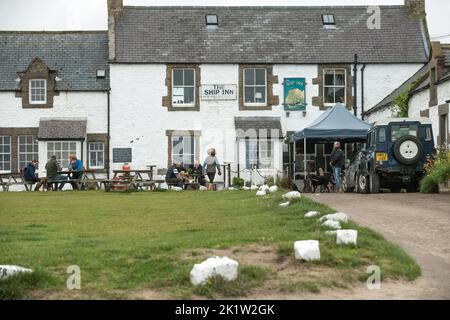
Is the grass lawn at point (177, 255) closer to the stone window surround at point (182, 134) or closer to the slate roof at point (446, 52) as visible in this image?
the slate roof at point (446, 52)

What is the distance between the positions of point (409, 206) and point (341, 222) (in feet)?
19.8

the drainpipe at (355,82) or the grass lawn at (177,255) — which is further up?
the drainpipe at (355,82)

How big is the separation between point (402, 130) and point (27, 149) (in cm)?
1937

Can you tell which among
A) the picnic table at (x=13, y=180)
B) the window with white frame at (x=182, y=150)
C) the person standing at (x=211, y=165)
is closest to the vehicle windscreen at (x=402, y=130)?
the person standing at (x=211, y=165)

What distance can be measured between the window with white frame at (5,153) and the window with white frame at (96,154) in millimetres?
3670

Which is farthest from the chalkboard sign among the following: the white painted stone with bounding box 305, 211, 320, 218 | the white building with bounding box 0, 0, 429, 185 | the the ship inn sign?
the white painted stone with bounding box 305, 211, 320, 218

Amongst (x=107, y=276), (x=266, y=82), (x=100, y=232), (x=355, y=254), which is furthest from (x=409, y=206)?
(x=266, y=82)

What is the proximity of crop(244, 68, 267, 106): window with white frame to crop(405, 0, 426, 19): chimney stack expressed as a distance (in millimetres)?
7935

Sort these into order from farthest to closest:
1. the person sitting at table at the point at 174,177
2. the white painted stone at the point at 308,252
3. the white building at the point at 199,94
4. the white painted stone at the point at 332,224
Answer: the white building at the point at 199,94, the person sitting at table at the point at 174,177, the white painted stone at the point at 332,224, the white painted stone at the point at 308,252

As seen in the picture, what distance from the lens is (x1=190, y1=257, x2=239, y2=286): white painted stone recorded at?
8070 mm

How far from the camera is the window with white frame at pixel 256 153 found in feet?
123

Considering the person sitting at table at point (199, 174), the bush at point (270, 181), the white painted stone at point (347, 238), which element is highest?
the person sitting at table at point (199, 174)

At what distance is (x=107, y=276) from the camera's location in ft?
28.3
